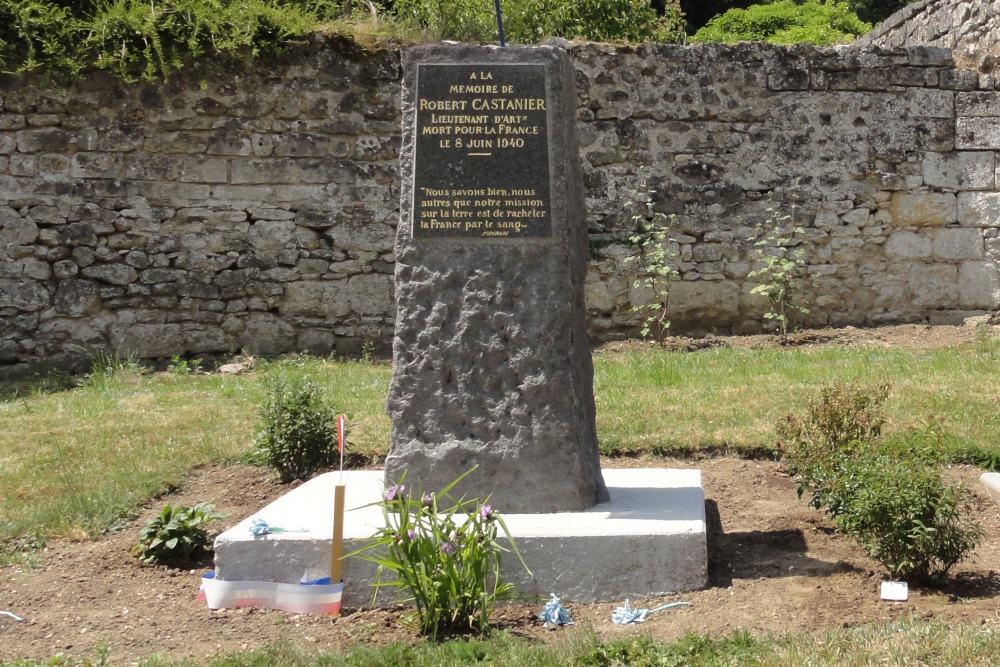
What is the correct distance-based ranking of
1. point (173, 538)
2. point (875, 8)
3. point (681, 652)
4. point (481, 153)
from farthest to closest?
point (875, 8) < point (173, 538) < point (481, 153) < point (681, 652)

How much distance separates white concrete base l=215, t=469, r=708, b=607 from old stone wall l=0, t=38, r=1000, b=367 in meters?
4.90

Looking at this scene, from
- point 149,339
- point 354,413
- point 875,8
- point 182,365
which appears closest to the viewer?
point 354,413

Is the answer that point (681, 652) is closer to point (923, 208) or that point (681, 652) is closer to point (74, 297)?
point (74, 297)

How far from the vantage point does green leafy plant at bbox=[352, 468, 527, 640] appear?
3.61 meters

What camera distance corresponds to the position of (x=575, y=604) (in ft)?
12.9

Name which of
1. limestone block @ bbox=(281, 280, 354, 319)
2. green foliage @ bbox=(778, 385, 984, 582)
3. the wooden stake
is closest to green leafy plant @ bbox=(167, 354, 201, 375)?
limestone block @ bbox=(281, 280, 354, 319)

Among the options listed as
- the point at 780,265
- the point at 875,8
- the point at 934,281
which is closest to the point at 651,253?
the point at 780,265

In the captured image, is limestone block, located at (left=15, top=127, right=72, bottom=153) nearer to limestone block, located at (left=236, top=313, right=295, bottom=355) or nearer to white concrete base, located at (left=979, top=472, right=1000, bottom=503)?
limestone block, located at (left=236, top=313, right=295, bottom=355)

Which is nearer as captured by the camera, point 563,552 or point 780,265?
point 563,552

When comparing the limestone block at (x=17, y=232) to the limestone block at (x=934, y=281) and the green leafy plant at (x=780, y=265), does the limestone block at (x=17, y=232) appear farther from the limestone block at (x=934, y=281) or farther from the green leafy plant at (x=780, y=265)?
the limestone block at (x=934, y=281)

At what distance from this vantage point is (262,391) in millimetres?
7410

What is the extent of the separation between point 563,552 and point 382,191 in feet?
18.2

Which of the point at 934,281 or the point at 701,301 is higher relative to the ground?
the point at 934,281

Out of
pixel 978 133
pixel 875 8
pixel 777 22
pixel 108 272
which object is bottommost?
pixel 108 272
